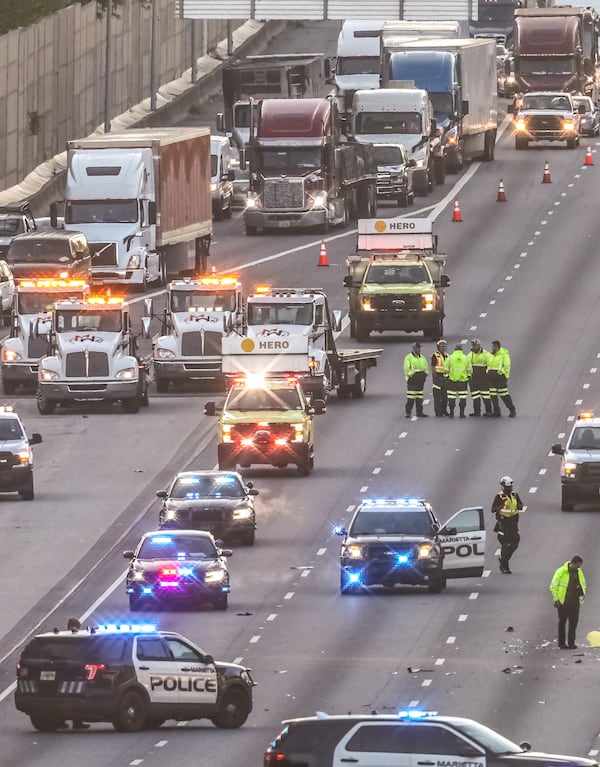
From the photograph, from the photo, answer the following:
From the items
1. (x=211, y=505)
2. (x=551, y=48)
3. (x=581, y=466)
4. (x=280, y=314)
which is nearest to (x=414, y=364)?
(x=280, y=314)

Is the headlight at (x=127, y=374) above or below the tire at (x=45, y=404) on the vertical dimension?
above

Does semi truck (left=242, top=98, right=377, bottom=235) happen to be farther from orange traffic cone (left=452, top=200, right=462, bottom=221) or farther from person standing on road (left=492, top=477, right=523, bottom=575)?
person standing on road (left=492, top=477, right=523, bottom=575)

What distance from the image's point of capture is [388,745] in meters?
26.5

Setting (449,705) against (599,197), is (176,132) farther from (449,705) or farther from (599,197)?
(449,705)

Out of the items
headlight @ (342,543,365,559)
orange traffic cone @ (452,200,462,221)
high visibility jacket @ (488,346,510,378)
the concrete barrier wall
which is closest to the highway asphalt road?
headlight @ (342,543,365,559)

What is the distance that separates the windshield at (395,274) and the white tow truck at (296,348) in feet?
19.7

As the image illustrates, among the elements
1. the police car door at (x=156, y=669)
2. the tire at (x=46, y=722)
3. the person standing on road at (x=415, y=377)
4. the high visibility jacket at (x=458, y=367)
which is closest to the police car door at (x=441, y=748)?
the police car door at (x=156, y=669)

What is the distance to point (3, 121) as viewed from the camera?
323 feet

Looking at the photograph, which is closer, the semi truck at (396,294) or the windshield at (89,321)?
the windshield at (89,321)

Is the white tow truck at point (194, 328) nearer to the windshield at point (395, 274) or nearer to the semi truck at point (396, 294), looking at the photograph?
the semi truck at point (396, 294)

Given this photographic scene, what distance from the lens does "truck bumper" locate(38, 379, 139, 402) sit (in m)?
62.4

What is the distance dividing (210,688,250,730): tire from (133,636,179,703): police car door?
26.5 inches

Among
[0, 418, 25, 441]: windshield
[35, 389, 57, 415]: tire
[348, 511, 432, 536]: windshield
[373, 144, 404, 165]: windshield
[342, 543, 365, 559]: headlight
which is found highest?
[348, 511, 432, 536]: windshield

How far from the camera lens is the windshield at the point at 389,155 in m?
92.8
